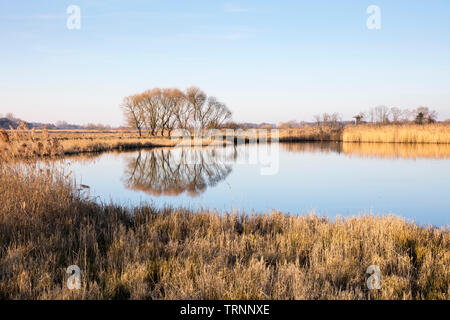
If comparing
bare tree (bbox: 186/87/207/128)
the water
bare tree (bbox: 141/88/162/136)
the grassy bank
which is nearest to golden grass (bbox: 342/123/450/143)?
the grassy bank

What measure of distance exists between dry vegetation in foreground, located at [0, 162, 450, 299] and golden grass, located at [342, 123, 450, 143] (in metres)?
25.6

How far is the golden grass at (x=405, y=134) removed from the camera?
25.7m

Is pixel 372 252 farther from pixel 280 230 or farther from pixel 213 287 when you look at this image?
pixel 213 287

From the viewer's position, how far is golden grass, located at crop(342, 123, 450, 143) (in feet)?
84.2

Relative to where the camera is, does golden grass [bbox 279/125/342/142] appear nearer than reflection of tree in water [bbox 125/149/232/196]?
No

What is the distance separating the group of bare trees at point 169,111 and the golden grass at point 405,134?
18.8m

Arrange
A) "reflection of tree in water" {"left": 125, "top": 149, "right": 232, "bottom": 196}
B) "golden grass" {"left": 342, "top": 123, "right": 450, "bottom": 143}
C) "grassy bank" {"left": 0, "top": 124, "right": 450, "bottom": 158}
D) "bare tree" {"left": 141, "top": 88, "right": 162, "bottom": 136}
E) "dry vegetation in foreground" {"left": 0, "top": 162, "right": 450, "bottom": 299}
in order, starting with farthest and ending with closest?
"bare tree" {"left": 141, "top": 88, "right": 162, "bottom": 136} → "golden grass" {"left": 342, "top": 123, "right": 450, "bottom": 143} → "grassy bank" {"left": 0, "top": 124, "right": 450, "bottom": 158} → "reflection of tree in water" {"left": 125, "top": 149, "right": 232, "bottom": 196} → "dry vegetation in foreground" {"left": 0, "top": 162, "right": 450, "bottom": 299}

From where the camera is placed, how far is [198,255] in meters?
3.62

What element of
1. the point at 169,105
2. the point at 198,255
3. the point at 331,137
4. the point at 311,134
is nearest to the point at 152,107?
the point at 169,105

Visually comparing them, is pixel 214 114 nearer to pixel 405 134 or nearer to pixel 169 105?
pixel 169 105

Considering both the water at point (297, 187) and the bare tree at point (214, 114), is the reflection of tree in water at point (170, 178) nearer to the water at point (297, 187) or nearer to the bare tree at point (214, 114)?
the water at point (297, 187)

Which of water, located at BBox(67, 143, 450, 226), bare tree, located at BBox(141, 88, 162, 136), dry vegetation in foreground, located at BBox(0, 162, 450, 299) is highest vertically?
bare tree, located at BBox(141, 88, 162, 136)

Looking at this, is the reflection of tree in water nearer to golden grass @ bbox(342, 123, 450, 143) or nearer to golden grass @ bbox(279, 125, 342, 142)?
golden grass @ bbox(342, 123, 450, 143)

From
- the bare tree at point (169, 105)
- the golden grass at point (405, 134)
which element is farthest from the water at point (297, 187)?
the bare tree at point (169, 105)
